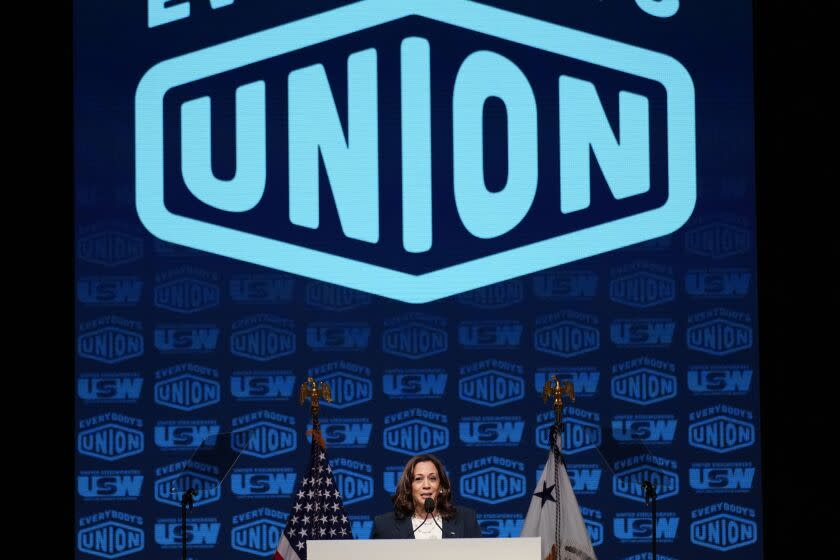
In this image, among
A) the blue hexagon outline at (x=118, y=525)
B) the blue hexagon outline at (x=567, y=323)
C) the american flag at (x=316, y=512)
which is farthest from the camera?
the blue hexagon outline at (x=567, y=323)

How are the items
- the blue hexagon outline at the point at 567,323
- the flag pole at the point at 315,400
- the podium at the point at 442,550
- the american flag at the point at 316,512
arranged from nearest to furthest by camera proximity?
the podium at the point at 442,550 < the american flag at the point at 316,512 < the flag pole at the point at 315,400 < the blue hexagon outline at the point at 567,323

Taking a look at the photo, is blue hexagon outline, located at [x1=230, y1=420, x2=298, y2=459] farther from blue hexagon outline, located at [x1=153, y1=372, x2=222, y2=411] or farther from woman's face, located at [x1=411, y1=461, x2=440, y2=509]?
woman's face, located at [x1=411, y1=461, x2=440, y2=509]

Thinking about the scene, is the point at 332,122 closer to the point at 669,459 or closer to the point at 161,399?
the point at 161,399

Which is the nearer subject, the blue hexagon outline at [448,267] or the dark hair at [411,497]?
the dark hair at [411,497]

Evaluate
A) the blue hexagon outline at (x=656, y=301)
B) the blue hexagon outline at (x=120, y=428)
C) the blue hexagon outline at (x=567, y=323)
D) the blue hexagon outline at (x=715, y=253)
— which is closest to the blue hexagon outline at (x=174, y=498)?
the blue hexagon outline at (x=120, y=428)

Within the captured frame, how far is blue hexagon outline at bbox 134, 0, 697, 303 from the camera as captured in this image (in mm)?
8078

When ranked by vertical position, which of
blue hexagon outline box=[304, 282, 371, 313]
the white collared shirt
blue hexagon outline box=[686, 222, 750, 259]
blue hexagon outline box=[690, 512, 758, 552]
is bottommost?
blue hexagon outline box=[690, 512, 758, 552]

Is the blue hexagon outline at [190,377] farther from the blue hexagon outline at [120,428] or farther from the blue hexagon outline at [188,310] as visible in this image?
the blue hexagon outline at [188,310]

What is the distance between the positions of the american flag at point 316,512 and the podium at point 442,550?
4.77 ft

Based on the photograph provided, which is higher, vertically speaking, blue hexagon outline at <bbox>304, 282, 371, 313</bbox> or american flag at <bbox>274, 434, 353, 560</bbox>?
blue hexagon outline at <bbox>304, 282, 371, 313</bbox>

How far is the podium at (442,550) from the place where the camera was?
5.46m

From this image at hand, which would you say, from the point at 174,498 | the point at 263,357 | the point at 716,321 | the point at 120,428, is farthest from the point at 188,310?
the point at 716,321

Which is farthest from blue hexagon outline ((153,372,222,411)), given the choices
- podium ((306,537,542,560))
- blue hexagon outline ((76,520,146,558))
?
podium ((306,537,542,560))

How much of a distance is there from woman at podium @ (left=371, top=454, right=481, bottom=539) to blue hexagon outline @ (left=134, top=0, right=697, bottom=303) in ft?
5.08
